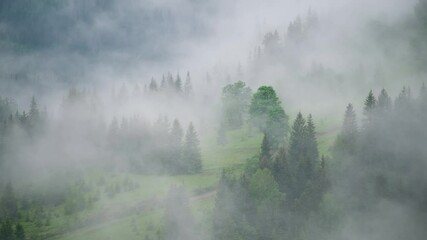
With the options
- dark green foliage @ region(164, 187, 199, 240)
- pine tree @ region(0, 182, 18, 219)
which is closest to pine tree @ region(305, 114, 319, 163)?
dark green foliage @ region(164, 187, 199, 240)

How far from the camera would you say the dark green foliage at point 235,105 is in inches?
7141

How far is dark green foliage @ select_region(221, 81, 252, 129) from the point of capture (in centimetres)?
18138

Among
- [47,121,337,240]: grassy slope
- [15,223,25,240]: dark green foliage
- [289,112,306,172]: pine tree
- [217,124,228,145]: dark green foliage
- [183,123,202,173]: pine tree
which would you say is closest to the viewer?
[47,121,337,240]: grassy slope

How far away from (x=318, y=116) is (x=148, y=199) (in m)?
75.5

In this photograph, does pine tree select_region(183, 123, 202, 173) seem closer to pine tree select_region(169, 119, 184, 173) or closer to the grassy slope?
pine tree select_region(169, 119, 184, 173)

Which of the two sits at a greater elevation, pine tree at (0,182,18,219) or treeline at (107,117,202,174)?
treeline at (107,117,202,174)

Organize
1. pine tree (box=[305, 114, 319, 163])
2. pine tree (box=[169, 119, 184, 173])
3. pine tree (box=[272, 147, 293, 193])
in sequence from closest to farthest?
pine tree (box=[272, 147, 293, 193]), pine tree (box=[305, 114, 319, 163]), pine tree (box=[169, 119, 184, 173])

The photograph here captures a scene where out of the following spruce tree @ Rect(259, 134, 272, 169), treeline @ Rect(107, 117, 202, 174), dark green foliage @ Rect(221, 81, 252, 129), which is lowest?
spruce tree @ Rect(259, 134, 272, 169)

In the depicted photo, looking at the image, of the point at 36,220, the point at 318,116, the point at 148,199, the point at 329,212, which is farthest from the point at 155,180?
the point at 318,116

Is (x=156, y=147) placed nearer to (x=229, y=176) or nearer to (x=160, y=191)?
(x=160, y=191)

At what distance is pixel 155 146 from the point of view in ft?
463

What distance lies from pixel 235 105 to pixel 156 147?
51549 mm

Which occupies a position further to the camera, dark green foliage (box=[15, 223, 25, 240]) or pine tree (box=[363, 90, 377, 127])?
pine tree (box=[363, 90, 377, 127])

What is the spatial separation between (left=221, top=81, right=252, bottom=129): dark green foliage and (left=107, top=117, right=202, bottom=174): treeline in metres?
36.5
